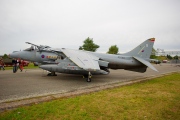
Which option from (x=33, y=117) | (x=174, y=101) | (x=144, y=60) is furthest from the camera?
(x=144, y=60)

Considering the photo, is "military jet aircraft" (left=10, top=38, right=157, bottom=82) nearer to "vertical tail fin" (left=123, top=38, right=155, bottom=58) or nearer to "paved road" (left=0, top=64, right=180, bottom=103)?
"vertical tail fin" (left=123, top=38, right=155, bottom=58)

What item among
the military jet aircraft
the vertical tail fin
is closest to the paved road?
the military jet aircraft

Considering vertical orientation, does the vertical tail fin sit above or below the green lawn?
above

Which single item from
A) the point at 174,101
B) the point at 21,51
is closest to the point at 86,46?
the point at 21,51

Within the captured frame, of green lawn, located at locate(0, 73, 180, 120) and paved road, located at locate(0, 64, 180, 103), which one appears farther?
paved road, located at locate(0, 64, 180, 103)

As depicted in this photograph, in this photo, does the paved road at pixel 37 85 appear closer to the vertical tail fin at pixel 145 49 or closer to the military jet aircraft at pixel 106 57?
the military jet aircraft at pixel 106 57

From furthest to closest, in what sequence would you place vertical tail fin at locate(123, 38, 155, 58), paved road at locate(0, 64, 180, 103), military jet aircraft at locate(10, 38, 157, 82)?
vertical tail fin at locate(123, 38, 155, 58), military jet aircraft at locate(10, 38, 157, 82), paved road at locate(0, 64, 180, 103)

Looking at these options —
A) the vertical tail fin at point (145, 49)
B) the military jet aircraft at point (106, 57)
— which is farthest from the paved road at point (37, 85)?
the vertical tail fin at point (145, 49)

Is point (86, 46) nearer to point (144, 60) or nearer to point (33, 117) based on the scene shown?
point (144, 60)

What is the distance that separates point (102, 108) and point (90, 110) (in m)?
0.49

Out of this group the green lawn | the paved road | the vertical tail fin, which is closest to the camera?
the green lawn

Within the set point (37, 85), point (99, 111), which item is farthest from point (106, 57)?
point (99, 111)

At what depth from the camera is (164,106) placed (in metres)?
4.71

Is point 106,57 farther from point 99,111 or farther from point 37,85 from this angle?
point 99,111
